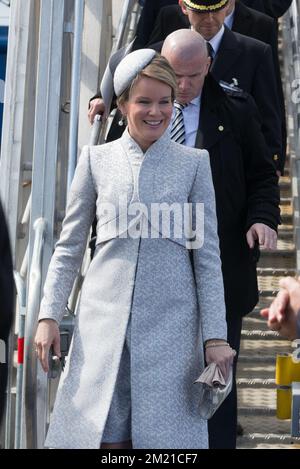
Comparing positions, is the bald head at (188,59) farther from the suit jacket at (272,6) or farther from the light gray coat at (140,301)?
the suit jacket at (272,6)

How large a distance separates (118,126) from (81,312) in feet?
3.72

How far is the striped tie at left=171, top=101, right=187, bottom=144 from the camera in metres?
5.14

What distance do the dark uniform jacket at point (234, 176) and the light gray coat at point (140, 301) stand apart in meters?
0.67

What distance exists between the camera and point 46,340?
4.32 m

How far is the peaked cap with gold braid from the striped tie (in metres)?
0.72

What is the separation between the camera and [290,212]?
817 cm

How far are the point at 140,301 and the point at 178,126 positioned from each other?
3.64ft

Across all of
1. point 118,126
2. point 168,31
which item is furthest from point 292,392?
point 168,31

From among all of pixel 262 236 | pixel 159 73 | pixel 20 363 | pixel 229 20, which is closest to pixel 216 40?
pixel 229 20

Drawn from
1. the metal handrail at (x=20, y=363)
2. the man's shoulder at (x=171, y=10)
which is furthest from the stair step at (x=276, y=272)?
the metal handrail at (x=20, y=363)

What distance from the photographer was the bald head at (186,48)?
4.92 m
